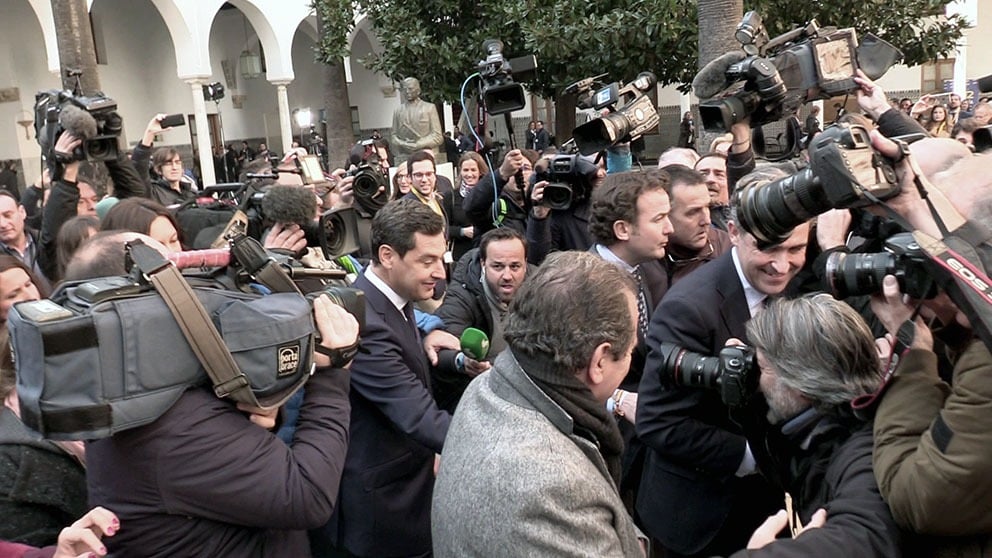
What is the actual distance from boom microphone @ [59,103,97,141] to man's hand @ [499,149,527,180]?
243 cm

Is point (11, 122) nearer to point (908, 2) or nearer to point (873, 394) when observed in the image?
point (908, 2)

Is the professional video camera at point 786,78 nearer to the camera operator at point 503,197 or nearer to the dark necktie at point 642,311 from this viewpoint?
the dark necktie at point 642,311

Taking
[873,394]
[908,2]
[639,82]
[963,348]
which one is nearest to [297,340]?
[873,394]

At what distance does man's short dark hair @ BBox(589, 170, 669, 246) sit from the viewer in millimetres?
3490

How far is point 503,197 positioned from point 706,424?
11.0ft

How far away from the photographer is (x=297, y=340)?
1.79 m

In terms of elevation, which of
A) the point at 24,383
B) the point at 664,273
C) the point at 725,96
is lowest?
the point at 664,273

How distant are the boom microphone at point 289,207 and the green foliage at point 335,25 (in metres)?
8.47

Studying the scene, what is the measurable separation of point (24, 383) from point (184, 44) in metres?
17.9

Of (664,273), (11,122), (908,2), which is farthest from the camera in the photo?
(11,122)

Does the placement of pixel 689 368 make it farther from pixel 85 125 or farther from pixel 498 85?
pixel 85 125

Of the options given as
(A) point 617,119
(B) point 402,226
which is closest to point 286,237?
(B) point 402,226

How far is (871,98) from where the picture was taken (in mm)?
3615

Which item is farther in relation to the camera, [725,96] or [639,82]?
[639,82]
